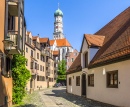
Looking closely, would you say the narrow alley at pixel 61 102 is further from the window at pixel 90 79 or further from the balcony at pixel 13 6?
the balcony at pixel 13 6

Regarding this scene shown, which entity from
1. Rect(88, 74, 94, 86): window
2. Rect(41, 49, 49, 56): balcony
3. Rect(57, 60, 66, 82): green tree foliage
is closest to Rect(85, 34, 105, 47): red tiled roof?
Rect(88, 74, 94, 86): window

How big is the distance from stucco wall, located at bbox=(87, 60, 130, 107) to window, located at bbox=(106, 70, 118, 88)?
0.74 ft

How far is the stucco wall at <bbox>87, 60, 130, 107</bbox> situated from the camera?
558 inches

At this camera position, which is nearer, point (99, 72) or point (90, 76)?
point (99, 72)

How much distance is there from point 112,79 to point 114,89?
94 centimetres

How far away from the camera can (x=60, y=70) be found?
79.4 meters

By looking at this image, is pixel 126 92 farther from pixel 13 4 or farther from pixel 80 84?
pixel 80 84

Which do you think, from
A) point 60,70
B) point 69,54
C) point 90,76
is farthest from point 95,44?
point 69,54

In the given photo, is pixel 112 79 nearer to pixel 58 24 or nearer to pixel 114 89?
pixel 114 89

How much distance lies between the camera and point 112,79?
16.7m

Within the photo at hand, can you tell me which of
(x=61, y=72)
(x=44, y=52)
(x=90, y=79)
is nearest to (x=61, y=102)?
(x=90, y=79)

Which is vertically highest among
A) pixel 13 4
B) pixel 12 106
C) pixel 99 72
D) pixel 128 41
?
pixel 13 4

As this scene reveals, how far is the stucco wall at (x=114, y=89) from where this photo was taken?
14.2 metres

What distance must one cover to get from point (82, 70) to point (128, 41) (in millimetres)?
9997
